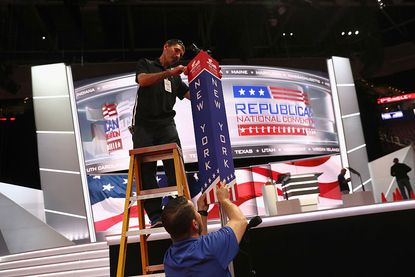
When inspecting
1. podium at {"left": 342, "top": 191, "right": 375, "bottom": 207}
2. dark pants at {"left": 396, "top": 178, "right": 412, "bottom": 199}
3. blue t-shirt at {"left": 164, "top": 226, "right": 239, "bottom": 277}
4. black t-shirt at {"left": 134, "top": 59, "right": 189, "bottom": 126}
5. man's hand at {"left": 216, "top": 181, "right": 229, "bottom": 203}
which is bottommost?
dark pants at {"left": 396, "top": 178, "right": 412, "bottom": 199}

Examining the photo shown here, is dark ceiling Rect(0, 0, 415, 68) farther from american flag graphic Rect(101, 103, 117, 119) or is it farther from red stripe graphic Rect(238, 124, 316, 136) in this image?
red stripe graphic Rect(238, 124, 316, 136)

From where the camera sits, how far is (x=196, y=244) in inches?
60.6

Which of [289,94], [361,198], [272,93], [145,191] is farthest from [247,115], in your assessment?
[145,191]

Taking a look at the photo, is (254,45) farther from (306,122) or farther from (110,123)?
(110,123)

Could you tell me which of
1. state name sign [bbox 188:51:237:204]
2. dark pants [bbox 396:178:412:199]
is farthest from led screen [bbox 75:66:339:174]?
state name sign [bbox 188:51:237:204]

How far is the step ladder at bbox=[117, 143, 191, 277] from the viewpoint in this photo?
83.1 inches

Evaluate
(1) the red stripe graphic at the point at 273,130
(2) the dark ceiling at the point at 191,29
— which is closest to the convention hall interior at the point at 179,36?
(2) the dark ceiling at the point at 191,29

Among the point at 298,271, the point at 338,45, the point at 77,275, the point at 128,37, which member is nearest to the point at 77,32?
the point at 128,37

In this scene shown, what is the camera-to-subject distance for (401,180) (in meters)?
8.14

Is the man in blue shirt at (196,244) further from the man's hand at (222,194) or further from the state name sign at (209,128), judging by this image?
the state name sign at (209,128)

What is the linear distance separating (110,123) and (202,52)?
19.6 ft

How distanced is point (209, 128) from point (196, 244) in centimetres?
73

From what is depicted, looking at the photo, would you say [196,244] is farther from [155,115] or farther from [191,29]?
[191,29]

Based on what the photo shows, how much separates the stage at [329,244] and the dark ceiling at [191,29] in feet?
22.3
